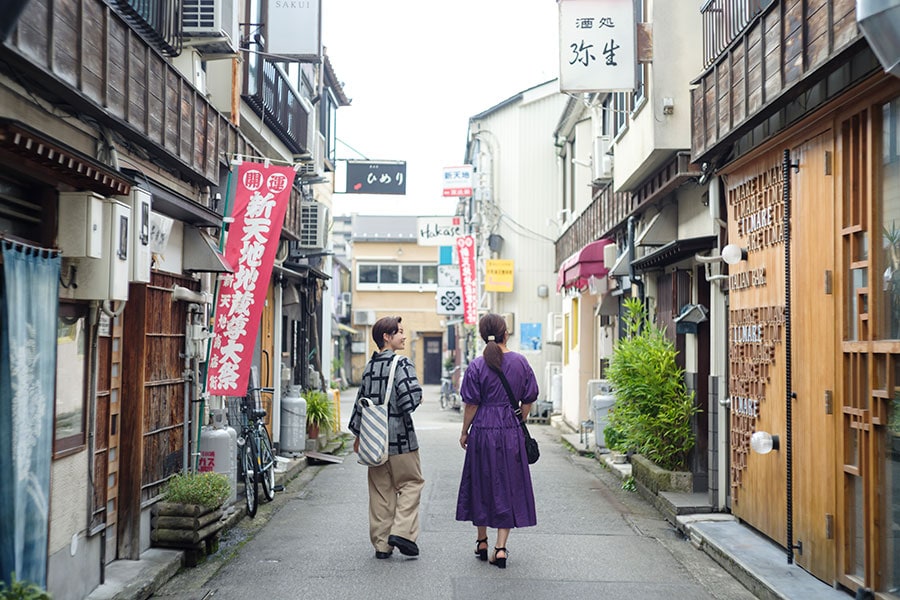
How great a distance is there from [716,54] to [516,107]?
22.5 meters

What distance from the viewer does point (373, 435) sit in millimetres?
8797

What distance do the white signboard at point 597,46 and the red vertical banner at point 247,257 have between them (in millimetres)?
4296

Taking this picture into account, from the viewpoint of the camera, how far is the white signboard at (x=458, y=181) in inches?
1395

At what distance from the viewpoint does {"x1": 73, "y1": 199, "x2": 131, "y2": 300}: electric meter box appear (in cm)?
694

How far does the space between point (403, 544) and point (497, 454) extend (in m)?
1.23

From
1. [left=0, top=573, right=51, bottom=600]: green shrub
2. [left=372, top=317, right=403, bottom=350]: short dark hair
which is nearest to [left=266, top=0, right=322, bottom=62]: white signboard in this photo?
[left=372, top=317, right=403, bottom=350]: short dark hair

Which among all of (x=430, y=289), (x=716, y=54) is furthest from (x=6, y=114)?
(x=430, y=289)

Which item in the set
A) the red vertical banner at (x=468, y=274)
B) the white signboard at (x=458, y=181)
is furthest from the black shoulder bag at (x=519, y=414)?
the white signboard at (x=458, y=181)

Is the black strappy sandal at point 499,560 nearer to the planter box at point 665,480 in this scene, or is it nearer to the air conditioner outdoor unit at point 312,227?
the planter box at point 665,480

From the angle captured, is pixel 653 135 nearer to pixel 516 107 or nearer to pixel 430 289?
pixel 516 107

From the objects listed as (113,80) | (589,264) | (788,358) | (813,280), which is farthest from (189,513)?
(589,264)

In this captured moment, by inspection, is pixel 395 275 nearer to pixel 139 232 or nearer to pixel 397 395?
pixel 397 395

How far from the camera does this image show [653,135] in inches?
478

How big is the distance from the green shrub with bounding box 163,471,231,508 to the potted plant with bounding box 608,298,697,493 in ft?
18.5
